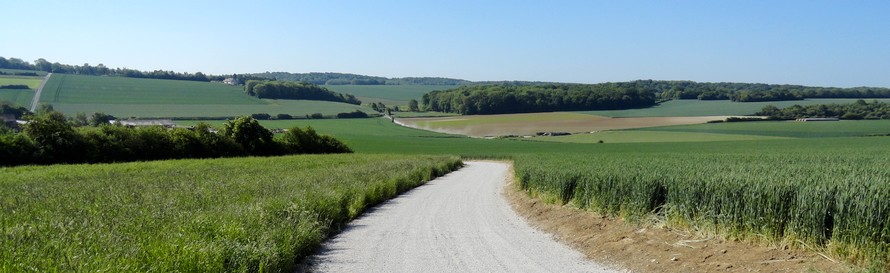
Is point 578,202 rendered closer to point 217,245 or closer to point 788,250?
point 788,250

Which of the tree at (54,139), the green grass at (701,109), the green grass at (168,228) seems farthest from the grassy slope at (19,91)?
the green grass at (701,109)

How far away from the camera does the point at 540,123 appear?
9962 cm

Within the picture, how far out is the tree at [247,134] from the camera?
55219 mm

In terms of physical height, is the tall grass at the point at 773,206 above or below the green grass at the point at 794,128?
above

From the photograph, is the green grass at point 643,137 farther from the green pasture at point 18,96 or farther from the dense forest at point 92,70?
the dense forest at point 92,70

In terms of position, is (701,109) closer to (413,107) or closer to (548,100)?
(548,100)

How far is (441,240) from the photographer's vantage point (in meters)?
12.6

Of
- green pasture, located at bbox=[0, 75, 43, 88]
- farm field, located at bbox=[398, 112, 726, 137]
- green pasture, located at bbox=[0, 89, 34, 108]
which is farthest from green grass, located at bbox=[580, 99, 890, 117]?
green pasture, located at bbox=[0, 75, 43, 88]

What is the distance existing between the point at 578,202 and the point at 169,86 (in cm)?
13547

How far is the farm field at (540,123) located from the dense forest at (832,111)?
28.5 ft

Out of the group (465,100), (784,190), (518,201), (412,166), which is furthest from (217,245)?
(465,100)

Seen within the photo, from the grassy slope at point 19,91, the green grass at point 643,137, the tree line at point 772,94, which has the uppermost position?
the tree line at point 772,94

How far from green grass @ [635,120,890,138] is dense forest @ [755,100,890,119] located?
9108mm

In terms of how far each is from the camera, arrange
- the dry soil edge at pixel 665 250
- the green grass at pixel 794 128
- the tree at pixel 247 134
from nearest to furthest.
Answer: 1. the dry soil edge at pixel 665 250
2. the tree at pixel 247 134
3. the green grass at pixel 794 128
